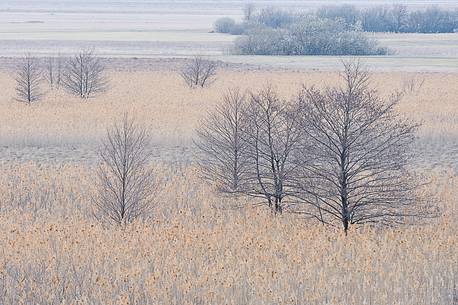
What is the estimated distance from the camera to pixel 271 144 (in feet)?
56.7

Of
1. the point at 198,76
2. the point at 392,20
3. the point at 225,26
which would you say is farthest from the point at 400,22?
the point at 198,76

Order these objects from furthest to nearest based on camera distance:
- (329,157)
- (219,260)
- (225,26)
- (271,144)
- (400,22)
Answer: (225,26), (400,22), (271,144), (329,157), (219,260)

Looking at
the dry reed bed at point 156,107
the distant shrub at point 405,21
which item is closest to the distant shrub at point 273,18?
the distant shrub at point 405,21

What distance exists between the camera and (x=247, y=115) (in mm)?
17688

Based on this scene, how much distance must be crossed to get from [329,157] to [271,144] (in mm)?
2147

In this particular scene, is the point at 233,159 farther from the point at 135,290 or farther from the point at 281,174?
the point at 135,290

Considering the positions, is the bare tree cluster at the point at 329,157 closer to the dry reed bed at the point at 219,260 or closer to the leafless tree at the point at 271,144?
the leafless tree at the point at 271,144

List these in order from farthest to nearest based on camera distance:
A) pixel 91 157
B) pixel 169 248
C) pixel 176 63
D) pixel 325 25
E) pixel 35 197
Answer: pixel 325 25 < pixel 176 63 < pixel 91 157 < pixel 35 197 < pixel 169 248

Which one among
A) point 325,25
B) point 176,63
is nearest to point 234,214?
point 176,63

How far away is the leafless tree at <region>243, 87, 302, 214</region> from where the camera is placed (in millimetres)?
17078

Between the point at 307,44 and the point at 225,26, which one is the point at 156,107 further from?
the point at 225,26

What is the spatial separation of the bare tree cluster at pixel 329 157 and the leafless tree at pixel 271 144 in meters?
0.02

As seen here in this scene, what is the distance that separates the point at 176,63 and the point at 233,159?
140 ft

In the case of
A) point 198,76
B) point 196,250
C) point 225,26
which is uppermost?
point 225,26
